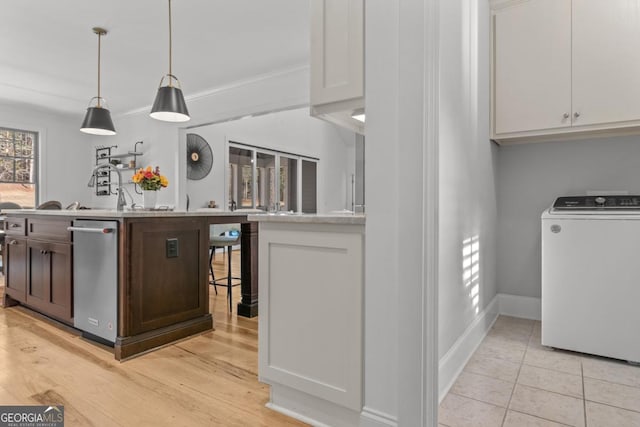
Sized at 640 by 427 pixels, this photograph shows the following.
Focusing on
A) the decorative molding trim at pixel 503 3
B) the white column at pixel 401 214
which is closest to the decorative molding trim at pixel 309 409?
the white column at pixel 401 214

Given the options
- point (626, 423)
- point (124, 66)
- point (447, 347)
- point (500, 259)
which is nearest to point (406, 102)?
point (447, 347)

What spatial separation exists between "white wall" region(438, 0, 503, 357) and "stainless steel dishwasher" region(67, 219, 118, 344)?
191cm

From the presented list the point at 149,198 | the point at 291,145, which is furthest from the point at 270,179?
the point at 149,198

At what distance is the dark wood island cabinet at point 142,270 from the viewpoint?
87.9 inches

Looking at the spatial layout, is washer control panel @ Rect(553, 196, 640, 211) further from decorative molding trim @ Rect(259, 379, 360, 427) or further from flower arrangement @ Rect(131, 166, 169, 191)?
flower arrangement @ Rect(131, 166, 169, 191)

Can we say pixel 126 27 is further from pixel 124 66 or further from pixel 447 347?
pixel 447 347

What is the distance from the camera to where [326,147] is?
10023 millimetres

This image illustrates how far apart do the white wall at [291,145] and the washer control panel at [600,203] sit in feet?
18.8

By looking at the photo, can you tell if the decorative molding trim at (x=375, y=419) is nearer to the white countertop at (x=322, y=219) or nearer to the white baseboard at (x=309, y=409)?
the white baseboard at (x=309, y=409)

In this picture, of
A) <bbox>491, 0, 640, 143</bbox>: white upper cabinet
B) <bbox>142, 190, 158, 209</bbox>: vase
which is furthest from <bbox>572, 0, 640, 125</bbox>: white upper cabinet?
<bbox>142, 190, 158, 209</bbox>: vase

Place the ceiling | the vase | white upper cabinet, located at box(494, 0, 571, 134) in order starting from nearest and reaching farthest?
1. white upper cabinet, located at box(494, 0, 571, 134)
2. the vase
3. the ceiling

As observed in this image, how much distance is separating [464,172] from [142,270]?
2.01m

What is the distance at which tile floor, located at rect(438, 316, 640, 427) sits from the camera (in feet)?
5.09

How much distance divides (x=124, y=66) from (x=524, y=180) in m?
4.78
